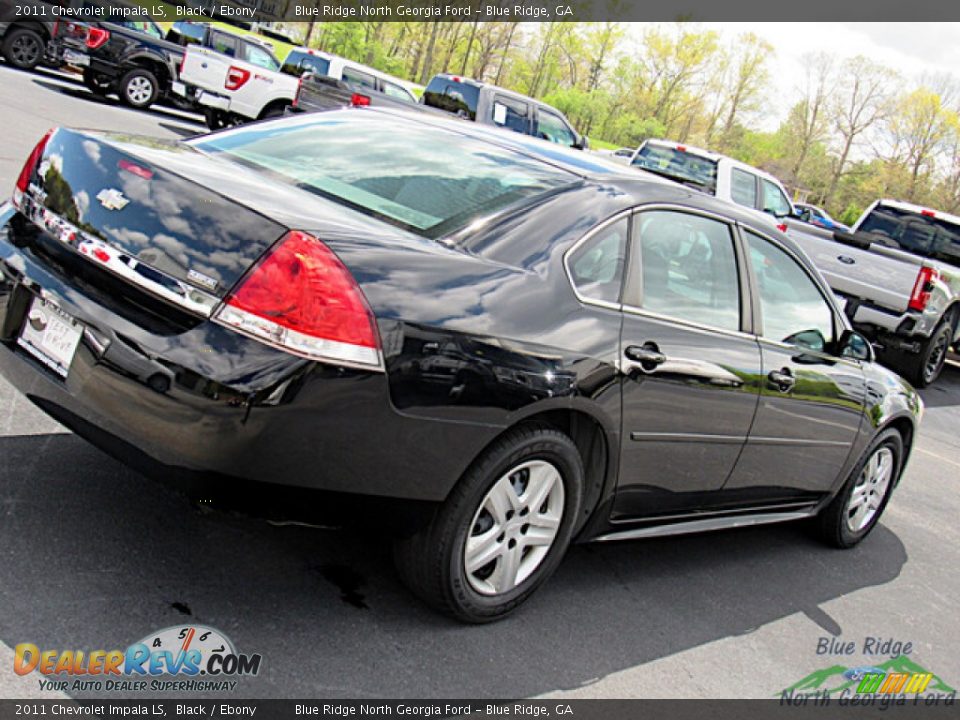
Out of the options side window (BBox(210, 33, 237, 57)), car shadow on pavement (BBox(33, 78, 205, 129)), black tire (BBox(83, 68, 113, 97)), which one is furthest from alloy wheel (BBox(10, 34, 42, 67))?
side window (BBox(210, 33, 237, 57))

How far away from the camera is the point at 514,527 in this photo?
351 cm

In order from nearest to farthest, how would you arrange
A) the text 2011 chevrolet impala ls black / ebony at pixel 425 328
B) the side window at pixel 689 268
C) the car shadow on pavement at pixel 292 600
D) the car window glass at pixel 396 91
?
the text 2011 chevrolet impala ls black / ebony at pixel 425 328, the car shadow on pavement at pixel 292 600, the side window at pixel 689 268, the car window glass at pixel 396 91

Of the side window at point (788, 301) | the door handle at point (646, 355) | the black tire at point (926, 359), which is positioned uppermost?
the side window at point (788, 301)

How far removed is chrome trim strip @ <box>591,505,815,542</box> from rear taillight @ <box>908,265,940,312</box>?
6.47 metres

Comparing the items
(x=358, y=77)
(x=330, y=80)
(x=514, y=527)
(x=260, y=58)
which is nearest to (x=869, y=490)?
(x=514, y=527)

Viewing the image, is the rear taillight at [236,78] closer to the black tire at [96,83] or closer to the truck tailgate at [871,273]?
the black tire at [96,83]

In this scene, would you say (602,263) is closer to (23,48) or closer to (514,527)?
(514,527)

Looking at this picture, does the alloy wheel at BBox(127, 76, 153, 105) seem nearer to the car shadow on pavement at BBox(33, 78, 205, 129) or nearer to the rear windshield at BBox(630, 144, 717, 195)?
the car shadow on pavement at BBox(33, 78, 205, 129)

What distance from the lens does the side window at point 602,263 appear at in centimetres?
359

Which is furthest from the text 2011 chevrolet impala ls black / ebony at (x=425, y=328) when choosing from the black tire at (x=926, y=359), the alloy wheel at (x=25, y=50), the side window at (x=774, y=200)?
the alloy wheel at (x=25, y=50)

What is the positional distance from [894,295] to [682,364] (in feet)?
26.4

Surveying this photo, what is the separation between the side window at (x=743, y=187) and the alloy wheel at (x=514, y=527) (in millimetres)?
11530

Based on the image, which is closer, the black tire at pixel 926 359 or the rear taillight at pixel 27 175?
the rear taillight at pixel 27 175

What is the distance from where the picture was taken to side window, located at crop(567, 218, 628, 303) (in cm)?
359
